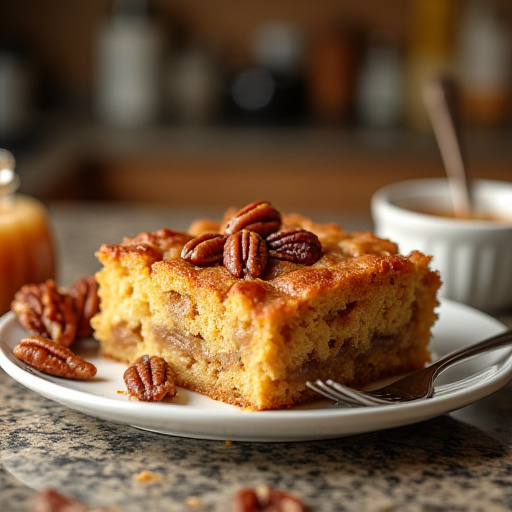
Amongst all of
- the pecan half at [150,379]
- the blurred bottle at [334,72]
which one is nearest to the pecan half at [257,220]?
the pecan half at [150,379]

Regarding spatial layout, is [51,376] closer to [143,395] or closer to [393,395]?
[143,395]

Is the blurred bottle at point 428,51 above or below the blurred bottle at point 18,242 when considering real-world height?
above

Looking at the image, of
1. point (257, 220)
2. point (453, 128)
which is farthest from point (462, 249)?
point (257, 220)

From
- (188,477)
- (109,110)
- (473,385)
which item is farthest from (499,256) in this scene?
(109,110)

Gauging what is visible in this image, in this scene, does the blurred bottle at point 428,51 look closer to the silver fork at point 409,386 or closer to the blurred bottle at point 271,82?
the blurred bottle at point 271,82

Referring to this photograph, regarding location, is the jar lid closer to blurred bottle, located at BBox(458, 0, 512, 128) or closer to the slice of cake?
the slice of cake

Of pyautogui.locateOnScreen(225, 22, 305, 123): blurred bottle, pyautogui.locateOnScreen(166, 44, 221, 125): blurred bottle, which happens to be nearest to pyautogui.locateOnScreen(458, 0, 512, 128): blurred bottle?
pyautogui.locateOnScreen(225, 22, 305, 123): blurred bottle
